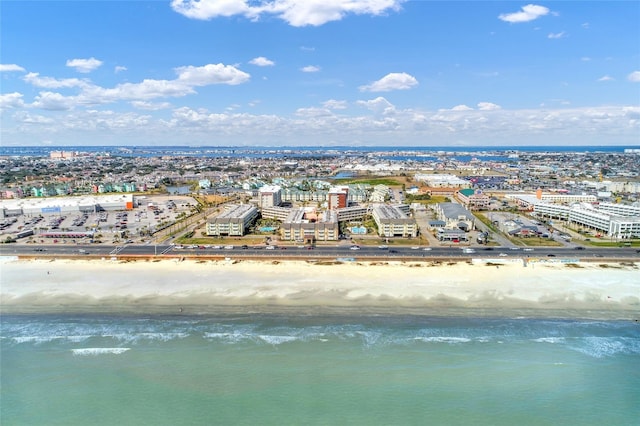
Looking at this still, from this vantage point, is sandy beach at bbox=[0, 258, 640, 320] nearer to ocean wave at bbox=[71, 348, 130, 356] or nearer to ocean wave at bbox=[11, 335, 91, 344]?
ocean wave at bbox=[11, 335, 91, 344]

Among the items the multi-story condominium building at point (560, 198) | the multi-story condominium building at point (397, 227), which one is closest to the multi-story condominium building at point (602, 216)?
the multi-story condominium building at point (560, 198)

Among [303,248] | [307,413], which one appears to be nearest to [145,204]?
[303,248]

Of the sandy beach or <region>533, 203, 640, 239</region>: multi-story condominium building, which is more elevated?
<region>533, 203, 640, 239</region>: multi-story condominium building

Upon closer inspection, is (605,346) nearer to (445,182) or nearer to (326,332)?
(326,332)

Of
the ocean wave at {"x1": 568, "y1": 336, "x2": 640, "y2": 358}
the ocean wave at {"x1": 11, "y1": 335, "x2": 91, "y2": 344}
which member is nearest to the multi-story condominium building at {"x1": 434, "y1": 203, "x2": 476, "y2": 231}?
the ocean wave at {"x1": 568, "y1": 336, "x2": 640, "y2": 358}

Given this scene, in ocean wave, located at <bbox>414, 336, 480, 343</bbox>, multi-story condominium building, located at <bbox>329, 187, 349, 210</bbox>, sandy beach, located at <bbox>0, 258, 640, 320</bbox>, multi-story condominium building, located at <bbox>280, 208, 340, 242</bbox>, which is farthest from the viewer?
multi-story condominium building, located at <bbox>329, 187, 349, 210</bbox>

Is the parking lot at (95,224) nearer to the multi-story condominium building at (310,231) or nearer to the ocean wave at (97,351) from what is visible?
the multi-story condominium building at (310,231)

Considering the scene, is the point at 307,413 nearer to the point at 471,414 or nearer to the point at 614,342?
the point at 471,414
